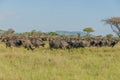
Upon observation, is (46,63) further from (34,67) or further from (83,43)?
(83,43)

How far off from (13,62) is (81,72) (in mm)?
3040

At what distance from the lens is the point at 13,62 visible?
38.5 feet

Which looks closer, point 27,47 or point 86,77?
point 86,77

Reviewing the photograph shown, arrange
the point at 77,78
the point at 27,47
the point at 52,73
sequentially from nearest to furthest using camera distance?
the point at 77,78 → the point at 52,73 → the point at 27,47

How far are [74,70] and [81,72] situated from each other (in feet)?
1.30

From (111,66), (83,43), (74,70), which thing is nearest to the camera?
(74,70)

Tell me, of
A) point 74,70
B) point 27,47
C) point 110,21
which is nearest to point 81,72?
point 74,70

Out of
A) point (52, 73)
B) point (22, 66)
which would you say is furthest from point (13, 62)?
point (52, 73)

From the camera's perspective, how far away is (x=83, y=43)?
23.0 m

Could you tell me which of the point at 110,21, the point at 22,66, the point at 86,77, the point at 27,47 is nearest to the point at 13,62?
the point at 22,66

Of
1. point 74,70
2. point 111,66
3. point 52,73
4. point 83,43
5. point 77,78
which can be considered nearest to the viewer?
point 77,78

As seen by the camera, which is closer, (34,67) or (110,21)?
(34,67)

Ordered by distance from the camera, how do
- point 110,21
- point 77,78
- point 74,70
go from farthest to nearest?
point 110,21 → point 74,70 → point 77,78

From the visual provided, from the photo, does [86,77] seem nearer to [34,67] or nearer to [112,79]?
[112,79]
